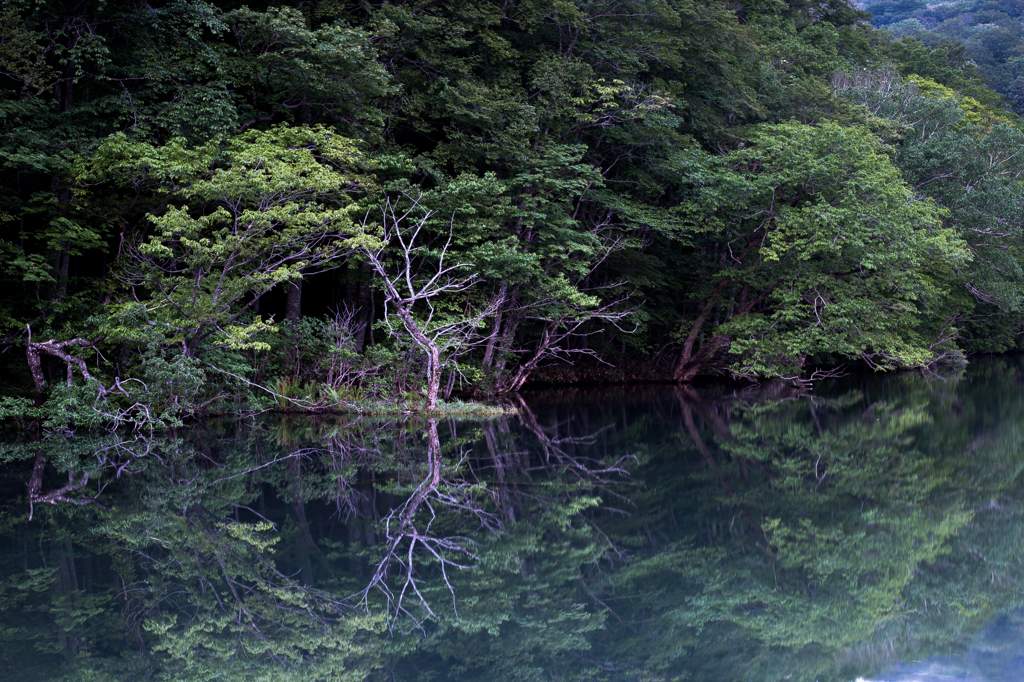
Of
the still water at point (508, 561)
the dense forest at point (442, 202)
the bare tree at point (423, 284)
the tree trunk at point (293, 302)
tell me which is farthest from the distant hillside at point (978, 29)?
the still water at point (508, 561)

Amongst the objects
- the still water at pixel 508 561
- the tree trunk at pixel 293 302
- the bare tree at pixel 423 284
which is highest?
the still water at pixel 508 561

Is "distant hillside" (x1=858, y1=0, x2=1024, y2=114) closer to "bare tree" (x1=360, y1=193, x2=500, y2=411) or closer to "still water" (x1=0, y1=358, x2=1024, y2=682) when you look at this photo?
"bare tree" (x1=360, y1=193, x2=500, y2=411)

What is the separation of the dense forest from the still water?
325 cm

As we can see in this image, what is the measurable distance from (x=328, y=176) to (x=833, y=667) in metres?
10.9

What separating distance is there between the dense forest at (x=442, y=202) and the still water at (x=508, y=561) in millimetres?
3249

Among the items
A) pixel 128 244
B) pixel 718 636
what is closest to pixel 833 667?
pixel 718 636

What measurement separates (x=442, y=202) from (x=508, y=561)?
1143 cm

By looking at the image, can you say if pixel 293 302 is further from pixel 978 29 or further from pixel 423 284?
pixel 978 29

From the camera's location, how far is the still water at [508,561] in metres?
4.11

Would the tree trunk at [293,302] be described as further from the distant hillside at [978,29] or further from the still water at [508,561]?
the distant hillside at [978,29]

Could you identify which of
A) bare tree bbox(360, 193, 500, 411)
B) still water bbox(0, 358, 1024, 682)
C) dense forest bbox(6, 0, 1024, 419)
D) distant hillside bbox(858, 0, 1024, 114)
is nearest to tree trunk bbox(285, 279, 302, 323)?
dense forest bbox(6, 0, 1024, 419)

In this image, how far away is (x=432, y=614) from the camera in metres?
4.61

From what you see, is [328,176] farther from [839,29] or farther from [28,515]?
[839,29]

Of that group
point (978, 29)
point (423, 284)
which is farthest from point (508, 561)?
point (978, 29)
